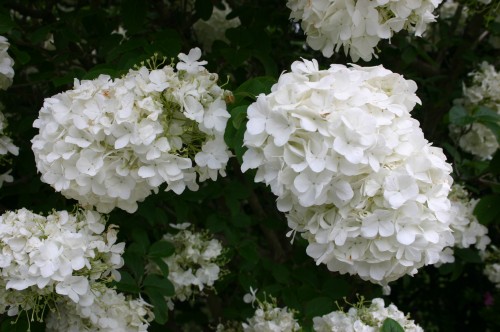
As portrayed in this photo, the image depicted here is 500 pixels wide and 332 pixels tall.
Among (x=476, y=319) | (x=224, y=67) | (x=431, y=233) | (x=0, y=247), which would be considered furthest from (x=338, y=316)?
(x=476, y=319)

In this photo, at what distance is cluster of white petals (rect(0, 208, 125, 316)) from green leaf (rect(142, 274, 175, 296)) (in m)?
0.45

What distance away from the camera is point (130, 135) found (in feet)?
5.81

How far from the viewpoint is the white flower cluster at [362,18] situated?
6.33ft

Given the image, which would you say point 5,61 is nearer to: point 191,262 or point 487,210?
point 191,262

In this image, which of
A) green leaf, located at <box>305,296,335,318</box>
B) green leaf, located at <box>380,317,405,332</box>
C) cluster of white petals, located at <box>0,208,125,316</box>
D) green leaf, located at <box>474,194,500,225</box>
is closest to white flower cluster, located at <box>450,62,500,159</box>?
green leaf, located at <box>474,194,500,225</box>

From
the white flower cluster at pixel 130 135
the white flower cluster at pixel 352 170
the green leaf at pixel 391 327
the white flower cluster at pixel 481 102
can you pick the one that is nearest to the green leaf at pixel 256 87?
the white flower cluster at pixel 130 135

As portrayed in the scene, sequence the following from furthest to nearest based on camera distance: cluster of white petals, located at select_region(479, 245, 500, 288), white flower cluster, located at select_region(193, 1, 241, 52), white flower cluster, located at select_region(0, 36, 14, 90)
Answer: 1. white flower cluster, located at select_region(193, 1, 241, 52)
2. cluster of white petals, located at select_region(479, 245, 500, 288)
3. white flower cluster, located at select_region(0, 36, 14, 90)

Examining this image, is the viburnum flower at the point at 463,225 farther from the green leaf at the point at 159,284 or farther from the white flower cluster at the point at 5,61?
the white flower cluster at the point at 5,61

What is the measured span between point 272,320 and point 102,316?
1.87 feet

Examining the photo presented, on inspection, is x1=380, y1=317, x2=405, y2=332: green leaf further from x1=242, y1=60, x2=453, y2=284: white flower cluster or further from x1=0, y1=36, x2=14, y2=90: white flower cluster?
x1=0, y1=36, x2=14, y2=90: white flower cluster

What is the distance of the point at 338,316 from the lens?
210 cm

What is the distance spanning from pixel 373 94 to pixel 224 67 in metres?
1.22

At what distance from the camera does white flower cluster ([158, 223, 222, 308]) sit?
2.68m

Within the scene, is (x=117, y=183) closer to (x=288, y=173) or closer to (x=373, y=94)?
(x=288, y=173)
